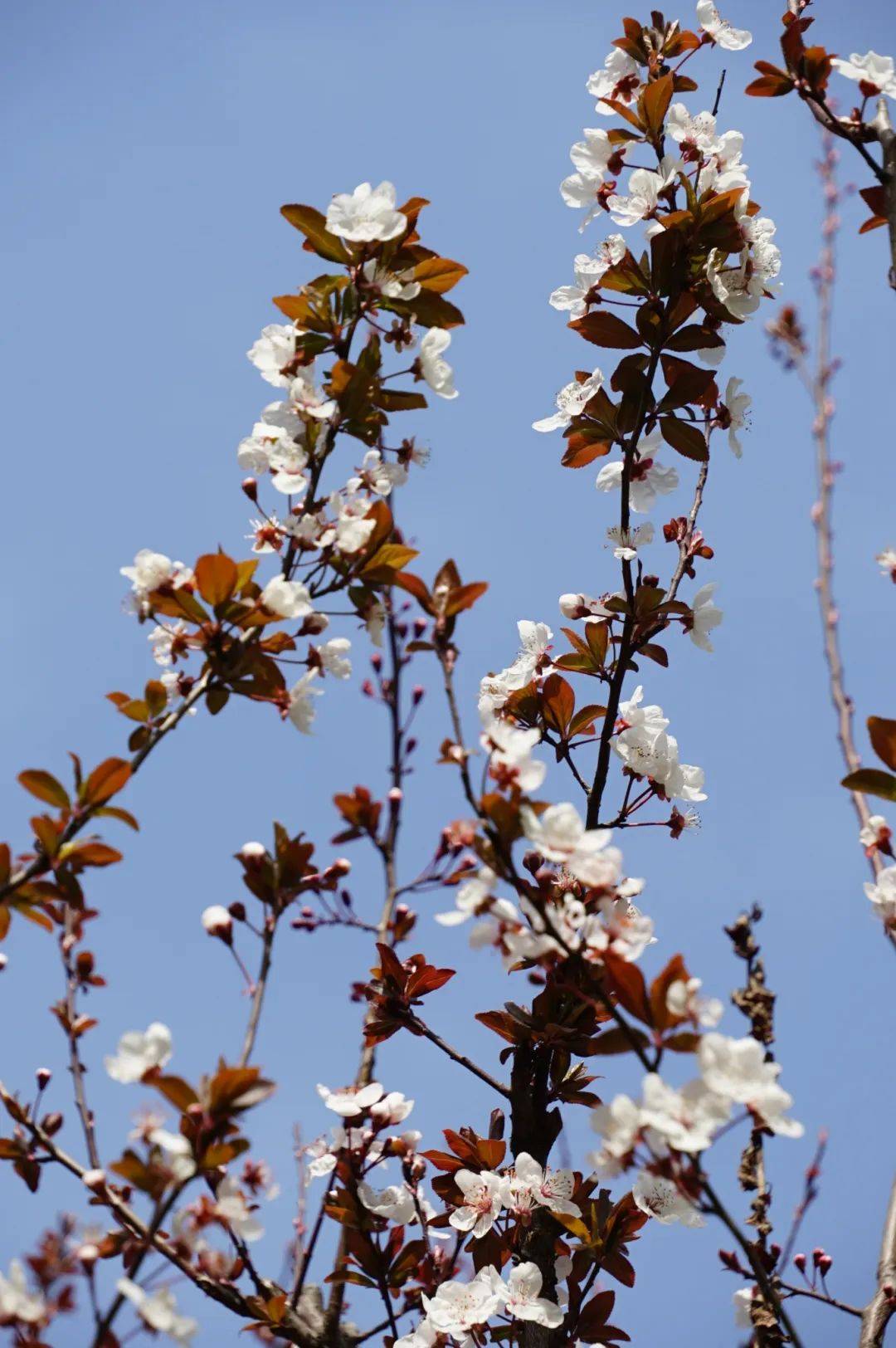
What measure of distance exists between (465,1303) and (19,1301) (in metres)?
0.77

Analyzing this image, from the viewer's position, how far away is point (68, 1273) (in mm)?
1249

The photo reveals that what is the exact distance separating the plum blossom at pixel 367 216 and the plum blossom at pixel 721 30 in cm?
91

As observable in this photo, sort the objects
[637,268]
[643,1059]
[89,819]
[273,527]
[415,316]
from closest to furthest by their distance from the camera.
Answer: [643,1059]
[89,819]
[273,527]
[415,316]
[637,268]

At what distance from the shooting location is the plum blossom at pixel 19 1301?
3.78 ft

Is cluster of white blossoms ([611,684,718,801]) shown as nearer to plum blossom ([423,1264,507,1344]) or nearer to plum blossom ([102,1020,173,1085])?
plum blossom ([423,1264,507,1344])

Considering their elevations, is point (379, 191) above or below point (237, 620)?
above

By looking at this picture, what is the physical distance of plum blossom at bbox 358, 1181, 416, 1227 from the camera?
184cm

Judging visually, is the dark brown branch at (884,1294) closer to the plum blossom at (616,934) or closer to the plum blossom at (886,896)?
the plum blossom at (886,896)

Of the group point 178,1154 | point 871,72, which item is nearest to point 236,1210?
point 178,1154

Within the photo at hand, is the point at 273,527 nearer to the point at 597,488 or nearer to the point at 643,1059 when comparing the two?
the point at 597,488

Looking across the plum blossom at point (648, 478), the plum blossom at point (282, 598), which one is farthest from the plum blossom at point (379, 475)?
the plum blossom at point (648, 478)

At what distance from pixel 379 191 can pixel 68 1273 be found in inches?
60.6

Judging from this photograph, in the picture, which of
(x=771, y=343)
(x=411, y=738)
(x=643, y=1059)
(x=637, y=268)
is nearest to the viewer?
(x=643, y=1059)

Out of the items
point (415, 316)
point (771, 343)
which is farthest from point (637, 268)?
point (771, 343)
